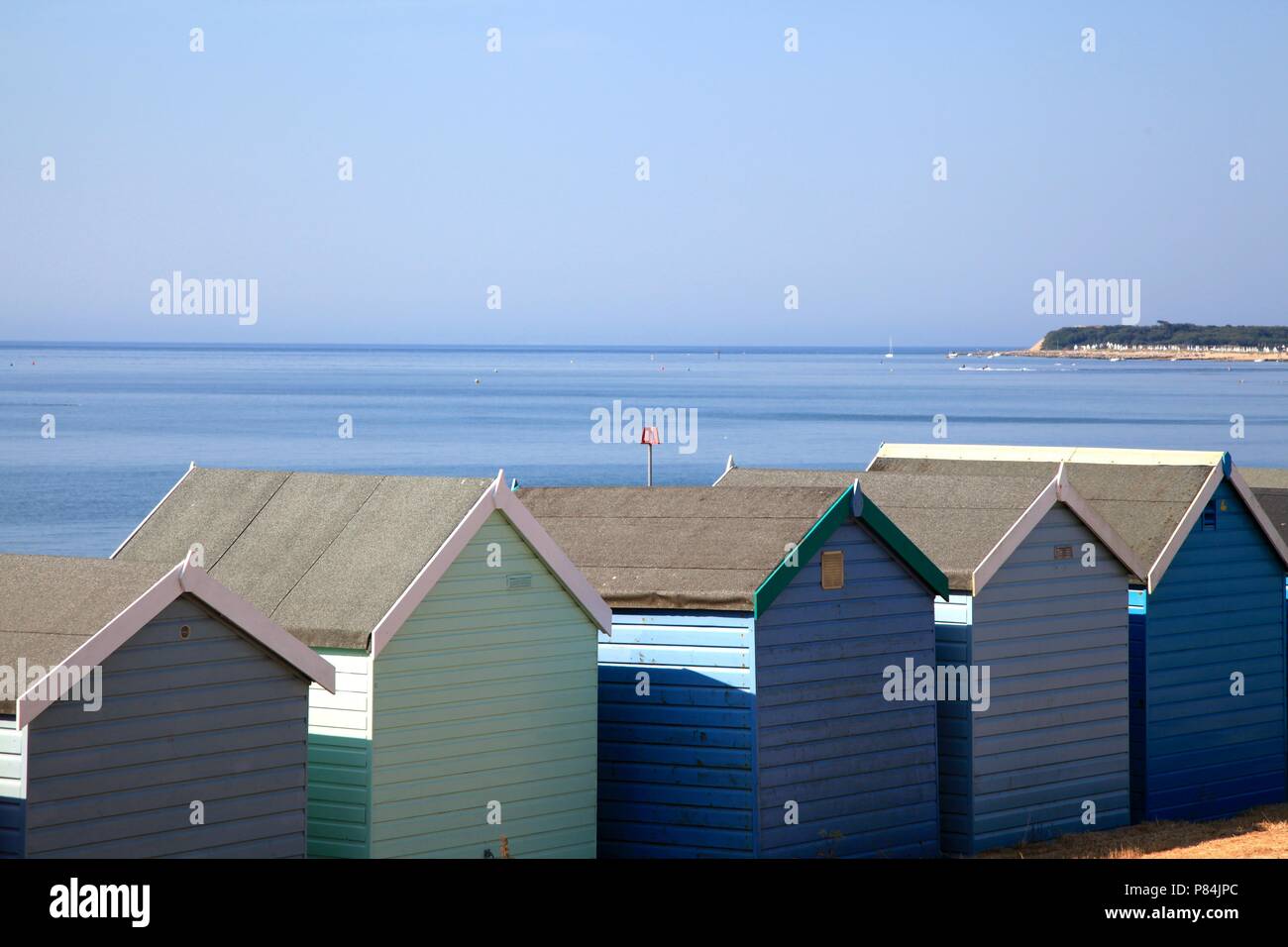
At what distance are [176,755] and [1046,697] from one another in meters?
8.52

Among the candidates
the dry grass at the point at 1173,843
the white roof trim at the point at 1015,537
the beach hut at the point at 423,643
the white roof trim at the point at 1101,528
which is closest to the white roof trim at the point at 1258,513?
the white roof trim at the point at 1101,528

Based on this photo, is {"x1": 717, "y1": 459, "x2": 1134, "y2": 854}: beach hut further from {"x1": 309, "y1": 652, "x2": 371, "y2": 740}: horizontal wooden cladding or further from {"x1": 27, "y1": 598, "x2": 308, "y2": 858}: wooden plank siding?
{"x1": 27, "y1": 598, "x2": 308, "y2": 858}: wooden plank siding

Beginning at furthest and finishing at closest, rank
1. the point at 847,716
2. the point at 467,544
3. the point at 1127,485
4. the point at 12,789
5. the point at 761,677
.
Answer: the point at 1127,485, the point at 847,716, the point at 761,677, the point at 467,544, the point at 12,789

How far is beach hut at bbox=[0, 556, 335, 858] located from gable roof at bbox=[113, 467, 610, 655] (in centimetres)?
102

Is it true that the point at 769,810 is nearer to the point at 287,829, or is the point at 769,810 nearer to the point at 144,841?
the point at 287,829

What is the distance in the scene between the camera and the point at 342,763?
11.9 meters

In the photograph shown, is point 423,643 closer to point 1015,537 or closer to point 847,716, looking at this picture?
point 847,716

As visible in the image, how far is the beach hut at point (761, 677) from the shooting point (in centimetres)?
1363

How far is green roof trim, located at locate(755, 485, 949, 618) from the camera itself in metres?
13.6

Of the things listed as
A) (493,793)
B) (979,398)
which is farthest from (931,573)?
(979,398)

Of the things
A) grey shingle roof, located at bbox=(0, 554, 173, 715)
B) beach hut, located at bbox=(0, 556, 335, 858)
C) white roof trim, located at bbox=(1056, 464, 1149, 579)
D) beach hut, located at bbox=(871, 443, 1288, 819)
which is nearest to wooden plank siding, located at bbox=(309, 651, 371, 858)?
beach hut, located at bbox=(0, 556, 335, 858)

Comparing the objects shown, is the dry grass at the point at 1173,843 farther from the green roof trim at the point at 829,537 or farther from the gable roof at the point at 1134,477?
the green roof trim at the point at 829,537

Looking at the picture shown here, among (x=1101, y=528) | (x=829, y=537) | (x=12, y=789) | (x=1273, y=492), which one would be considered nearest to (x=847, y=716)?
(x=829, y=537)

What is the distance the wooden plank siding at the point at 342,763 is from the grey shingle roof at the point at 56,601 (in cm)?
187
